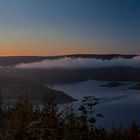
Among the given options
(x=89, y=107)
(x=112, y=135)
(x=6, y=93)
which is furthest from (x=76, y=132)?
(x=6, y=93)

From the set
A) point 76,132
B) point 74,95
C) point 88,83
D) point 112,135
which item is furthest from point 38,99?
point 76,132

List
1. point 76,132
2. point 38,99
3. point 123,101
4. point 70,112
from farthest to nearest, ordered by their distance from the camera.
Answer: point 123,101 < point 38,99 < point 70,112 < point 76,132

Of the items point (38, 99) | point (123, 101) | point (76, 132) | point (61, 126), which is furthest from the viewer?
point (123, 101)

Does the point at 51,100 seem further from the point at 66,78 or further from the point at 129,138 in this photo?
the point at 66,78

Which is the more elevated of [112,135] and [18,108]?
[18,108]

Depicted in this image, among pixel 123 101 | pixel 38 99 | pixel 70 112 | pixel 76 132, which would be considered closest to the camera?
pixel 76 132

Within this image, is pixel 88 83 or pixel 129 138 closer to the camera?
pixel 129 138

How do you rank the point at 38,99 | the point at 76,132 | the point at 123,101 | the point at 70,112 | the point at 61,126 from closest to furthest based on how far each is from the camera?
the point at 76,132, the point at 61,126, the point at 70,112, the point at 38,99, the point at 123,101

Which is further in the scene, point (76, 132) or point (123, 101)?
point (123, 101)

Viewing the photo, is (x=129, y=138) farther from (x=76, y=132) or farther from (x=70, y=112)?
(x=76, y=132)
